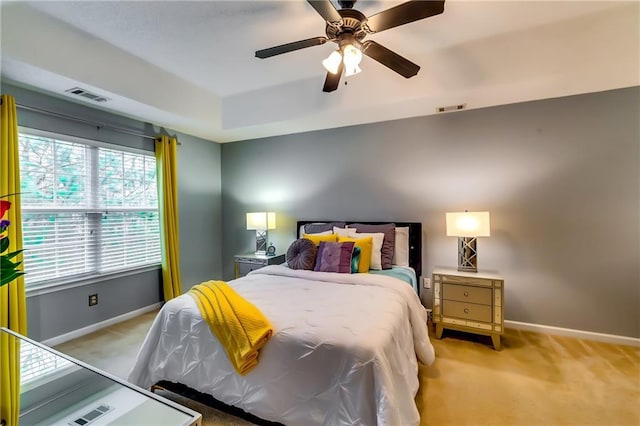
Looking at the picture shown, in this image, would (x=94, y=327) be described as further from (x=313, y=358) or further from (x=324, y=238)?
(x=313, y=358)

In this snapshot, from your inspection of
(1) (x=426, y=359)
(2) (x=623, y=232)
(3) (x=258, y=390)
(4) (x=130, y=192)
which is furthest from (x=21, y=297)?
(2) (x=623, y=232)

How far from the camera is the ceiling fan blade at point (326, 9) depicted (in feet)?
4.87

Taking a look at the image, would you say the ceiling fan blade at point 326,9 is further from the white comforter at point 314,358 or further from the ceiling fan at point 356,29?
the white comforter at point 314,358

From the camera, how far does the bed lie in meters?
1.38

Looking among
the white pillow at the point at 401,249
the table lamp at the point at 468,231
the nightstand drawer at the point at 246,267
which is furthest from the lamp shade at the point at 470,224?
the nightstand drawer at the point at 246,267

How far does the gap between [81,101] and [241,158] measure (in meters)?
1.98

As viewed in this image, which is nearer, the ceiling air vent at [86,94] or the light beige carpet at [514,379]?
the light beige carpet at [514,379]

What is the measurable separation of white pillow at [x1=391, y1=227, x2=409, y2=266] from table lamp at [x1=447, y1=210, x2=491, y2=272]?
475mm

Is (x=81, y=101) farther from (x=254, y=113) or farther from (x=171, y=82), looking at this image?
(x=254, y=113)

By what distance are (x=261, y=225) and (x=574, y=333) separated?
3521 mm

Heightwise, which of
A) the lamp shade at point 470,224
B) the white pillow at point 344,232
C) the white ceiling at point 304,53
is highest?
the white ceiling at point 304,53

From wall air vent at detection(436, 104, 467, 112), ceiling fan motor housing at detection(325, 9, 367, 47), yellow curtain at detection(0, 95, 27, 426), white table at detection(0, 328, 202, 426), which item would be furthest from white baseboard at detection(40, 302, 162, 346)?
wall air vent at detection(436, 104, 467, 112)

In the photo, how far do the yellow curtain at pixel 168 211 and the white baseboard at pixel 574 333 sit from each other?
12.8 feet

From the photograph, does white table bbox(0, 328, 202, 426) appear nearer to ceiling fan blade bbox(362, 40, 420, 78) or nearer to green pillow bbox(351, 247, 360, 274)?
green pillow bbox(351, 247, 360, 274)
